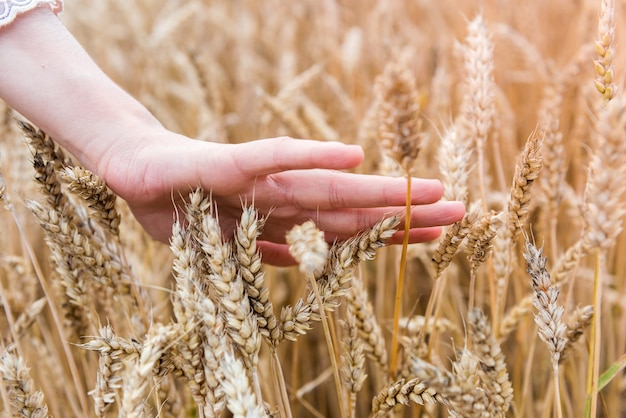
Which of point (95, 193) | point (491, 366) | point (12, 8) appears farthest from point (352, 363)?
point (12, 8)

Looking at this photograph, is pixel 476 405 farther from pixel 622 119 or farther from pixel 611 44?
pixel 611 44

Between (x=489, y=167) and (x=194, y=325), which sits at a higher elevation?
(x=489, y=167)

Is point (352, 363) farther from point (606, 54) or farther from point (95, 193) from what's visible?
point (606, 54)

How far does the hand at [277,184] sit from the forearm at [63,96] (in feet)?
0.15

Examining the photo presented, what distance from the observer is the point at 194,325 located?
0.67 metres

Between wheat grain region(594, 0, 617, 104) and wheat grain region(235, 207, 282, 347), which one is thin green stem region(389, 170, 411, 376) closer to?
wheat grain region(235, 207, 282, 347)

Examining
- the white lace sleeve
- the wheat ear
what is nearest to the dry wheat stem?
the white lace sleeve

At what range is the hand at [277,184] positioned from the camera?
73 centimetres

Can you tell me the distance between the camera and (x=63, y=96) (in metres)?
0.92

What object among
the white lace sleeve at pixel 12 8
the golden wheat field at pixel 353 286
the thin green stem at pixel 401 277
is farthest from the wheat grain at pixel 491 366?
the white lace sleeve at pixel 12 8

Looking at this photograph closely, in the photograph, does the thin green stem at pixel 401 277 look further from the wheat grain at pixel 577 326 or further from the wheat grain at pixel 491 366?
the wheat grain at pixel 577 326

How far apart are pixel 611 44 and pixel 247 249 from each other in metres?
0.58

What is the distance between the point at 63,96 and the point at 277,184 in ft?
Result: 1.37

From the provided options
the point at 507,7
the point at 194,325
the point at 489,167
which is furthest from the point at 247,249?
the point at 507,7
